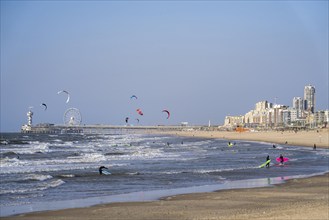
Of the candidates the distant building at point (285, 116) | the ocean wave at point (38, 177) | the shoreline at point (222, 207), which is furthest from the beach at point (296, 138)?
the distant building at point (285, 116)

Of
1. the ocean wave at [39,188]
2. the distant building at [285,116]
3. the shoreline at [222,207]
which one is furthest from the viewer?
the distant building at [285,116]

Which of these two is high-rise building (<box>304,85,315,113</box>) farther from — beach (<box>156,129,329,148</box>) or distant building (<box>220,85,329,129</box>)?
beach (<box>156,129,329,148</box>)

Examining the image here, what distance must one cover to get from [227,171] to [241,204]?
31.7ft

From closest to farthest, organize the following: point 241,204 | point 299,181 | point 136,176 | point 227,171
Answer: point 241,204 → point 299,181 → point 136,176 → point 227,171

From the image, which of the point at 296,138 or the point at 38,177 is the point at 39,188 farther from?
the point at 296,138

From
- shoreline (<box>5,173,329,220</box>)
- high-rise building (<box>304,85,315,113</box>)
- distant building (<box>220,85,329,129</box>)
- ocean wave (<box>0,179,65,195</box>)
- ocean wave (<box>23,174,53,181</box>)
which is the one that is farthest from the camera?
high-rise building (<box>304,85,315,113</box>)

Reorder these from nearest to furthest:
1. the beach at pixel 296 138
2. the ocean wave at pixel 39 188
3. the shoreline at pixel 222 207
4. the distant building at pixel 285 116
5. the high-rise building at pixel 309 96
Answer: the shoreline at pixel 222 207 < the ocean wave at pixel 39 188 < the beach at pixel 296 138 < the distant building at pixel 285 116 < the high-rise building at pixel 309 96

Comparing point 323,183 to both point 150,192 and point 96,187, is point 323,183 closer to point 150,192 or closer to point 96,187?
point 150,192

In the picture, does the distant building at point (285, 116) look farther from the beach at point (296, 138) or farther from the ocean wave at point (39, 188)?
the ocean wave at point (39, 188)

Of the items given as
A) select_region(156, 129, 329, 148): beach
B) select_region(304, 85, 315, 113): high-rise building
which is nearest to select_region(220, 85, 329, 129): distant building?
select_region(304, 85, 315, 113): high-rise building

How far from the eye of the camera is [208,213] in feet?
35.2

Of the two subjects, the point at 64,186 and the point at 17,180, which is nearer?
the point at 64,186

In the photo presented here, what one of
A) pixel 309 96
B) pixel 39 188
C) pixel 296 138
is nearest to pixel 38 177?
pixel 39 188

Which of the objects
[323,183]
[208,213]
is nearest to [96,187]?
[208,213]
